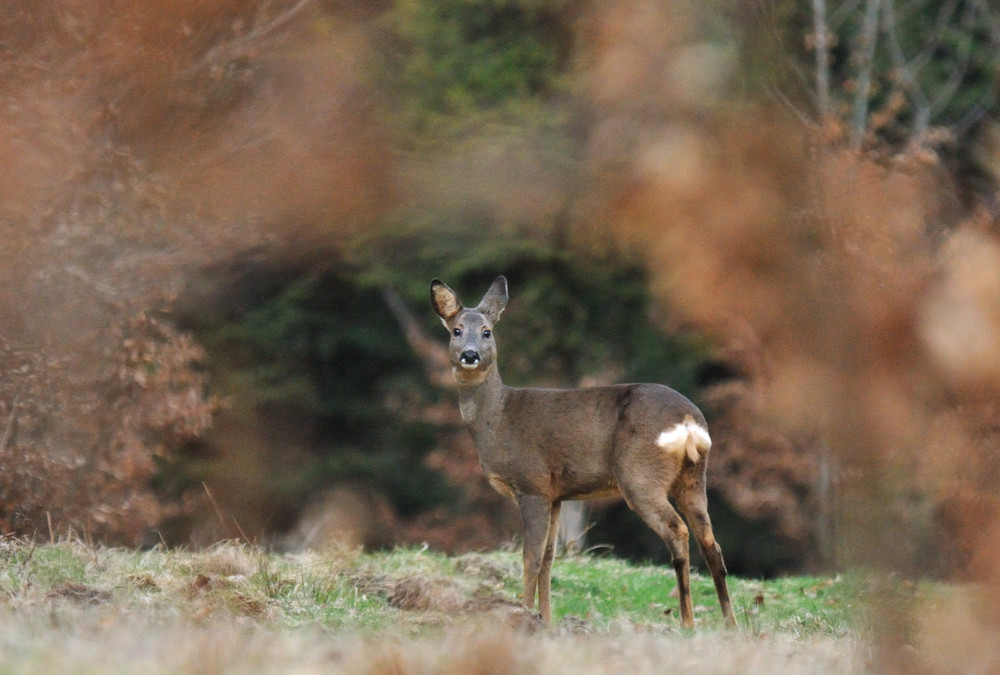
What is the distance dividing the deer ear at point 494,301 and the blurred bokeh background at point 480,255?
104 centimetres

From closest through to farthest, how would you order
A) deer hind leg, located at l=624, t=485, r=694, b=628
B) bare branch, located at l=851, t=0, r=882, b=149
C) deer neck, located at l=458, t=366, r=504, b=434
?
deer hind leg, located at l=624, t=485, r=694, b=628 < deer neck, located at l=458, t=366, r=504, b=434 < bare branch, located at l=851, t=0, r=882, b=149

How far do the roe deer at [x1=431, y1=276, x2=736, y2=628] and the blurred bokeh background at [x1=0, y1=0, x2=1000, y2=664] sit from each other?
0.83 metres

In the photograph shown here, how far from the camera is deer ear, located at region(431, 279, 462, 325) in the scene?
Answer: 787 centimetres

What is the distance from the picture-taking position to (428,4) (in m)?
15.6

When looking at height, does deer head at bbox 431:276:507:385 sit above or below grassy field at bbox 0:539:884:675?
above

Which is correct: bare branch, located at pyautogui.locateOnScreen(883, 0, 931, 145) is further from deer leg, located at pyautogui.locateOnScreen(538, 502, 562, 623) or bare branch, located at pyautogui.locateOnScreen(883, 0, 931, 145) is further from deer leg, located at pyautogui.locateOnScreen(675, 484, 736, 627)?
deer leg, located at pyautogui.locateOnScreen(538, 502, 562, 623)

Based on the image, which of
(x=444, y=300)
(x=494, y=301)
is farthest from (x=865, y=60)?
(x=444, y=300)

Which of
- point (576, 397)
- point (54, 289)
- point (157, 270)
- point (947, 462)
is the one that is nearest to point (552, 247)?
point (157, 270)

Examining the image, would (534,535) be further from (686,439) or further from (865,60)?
(865,60)

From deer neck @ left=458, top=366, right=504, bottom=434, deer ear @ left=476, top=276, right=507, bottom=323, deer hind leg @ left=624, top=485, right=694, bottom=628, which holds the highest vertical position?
deer ear @ left=476, top=276, right=507, bottom=323

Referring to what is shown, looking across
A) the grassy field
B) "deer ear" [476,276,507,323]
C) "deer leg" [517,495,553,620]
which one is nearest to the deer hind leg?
the grassy field

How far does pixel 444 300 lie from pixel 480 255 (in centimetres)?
812

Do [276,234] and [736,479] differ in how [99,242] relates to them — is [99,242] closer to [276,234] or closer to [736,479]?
[276,234]

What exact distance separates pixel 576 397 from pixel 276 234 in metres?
4.61
